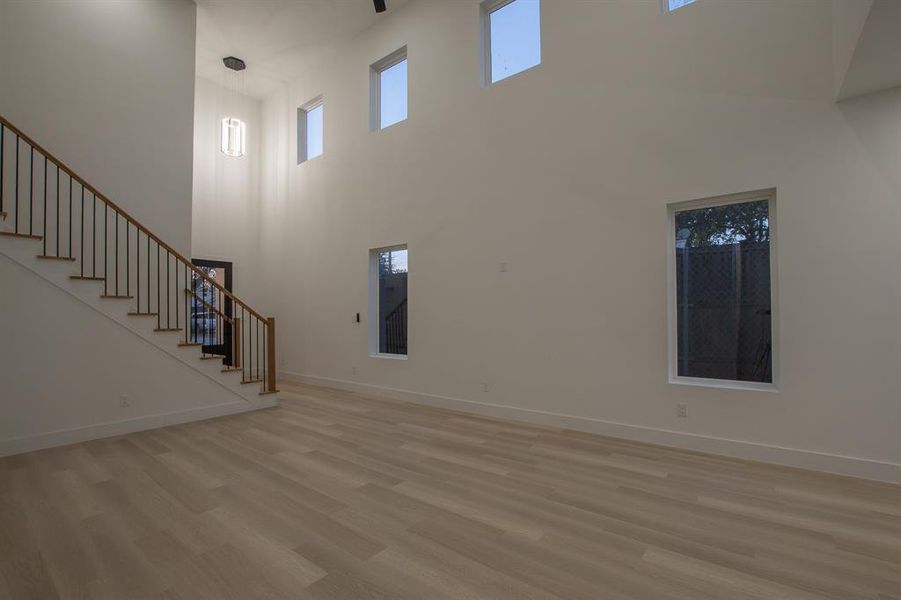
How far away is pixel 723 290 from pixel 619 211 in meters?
1.18

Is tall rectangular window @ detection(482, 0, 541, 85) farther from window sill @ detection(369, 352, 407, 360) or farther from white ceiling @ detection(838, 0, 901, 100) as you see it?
window sill @ detection(369, 352, 407, 360)

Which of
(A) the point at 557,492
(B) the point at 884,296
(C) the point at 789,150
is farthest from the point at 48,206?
(B) the point at 884,296

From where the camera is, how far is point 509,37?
17.6ft

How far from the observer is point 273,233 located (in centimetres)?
851

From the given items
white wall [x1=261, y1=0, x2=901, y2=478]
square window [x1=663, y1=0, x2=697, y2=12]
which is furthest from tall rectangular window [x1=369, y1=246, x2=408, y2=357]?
square window [x1=663, y1=0, x2=697, y2=12]

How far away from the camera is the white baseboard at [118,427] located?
4.02m

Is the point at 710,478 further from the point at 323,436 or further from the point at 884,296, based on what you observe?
the point at 323,436

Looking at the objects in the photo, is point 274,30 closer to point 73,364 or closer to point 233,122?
point 233,122

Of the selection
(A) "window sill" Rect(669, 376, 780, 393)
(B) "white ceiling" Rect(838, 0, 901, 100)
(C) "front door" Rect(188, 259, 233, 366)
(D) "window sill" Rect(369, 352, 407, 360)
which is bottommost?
(D) "window sill" Rect(369, 352, 407, 360)

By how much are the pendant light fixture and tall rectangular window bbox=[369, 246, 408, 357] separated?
8.78 ft

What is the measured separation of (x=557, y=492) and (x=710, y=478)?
1.22 meters

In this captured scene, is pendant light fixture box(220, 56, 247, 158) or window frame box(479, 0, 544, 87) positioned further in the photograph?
pendant light fixture box(220, 56, 247, 158)

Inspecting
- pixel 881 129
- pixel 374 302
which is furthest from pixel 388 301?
pixel 881 129

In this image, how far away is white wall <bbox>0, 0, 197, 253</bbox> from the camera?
17.0ft
